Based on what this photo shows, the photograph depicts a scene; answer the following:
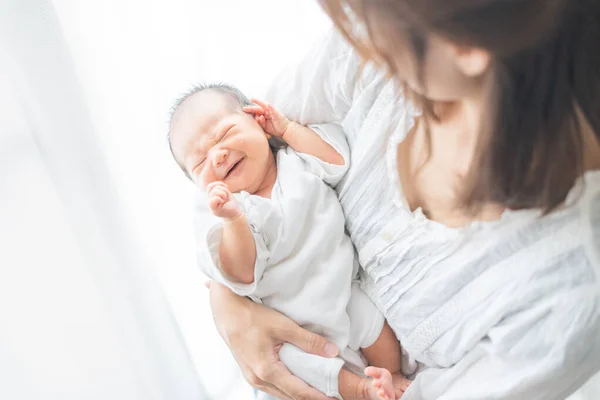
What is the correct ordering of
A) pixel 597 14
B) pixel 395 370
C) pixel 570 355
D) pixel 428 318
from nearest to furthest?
pixel 597 14 → pixel 570 355 → pixel 428 318 → pixel 395 370

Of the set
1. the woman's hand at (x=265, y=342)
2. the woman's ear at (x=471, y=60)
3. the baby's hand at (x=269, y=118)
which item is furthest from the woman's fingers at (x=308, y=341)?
the woman's ear at (x=471, y=60)

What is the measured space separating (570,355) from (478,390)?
0.11m

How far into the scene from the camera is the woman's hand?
724mm

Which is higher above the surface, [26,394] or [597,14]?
[597,14]

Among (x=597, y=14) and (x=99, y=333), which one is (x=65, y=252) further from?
(x=597, y=14)

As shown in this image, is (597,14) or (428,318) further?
(428,318)

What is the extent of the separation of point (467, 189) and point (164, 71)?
1.80 ft

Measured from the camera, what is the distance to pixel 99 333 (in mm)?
863

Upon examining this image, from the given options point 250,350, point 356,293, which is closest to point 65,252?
point 250,350

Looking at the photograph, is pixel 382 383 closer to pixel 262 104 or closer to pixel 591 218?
pixel 591 218

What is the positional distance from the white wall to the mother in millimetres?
167

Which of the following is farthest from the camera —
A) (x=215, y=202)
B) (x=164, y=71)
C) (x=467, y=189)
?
(x=164, y=71)

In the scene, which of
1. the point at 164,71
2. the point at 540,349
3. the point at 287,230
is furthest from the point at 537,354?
the point at 164,71

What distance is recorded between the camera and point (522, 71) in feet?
1.44
